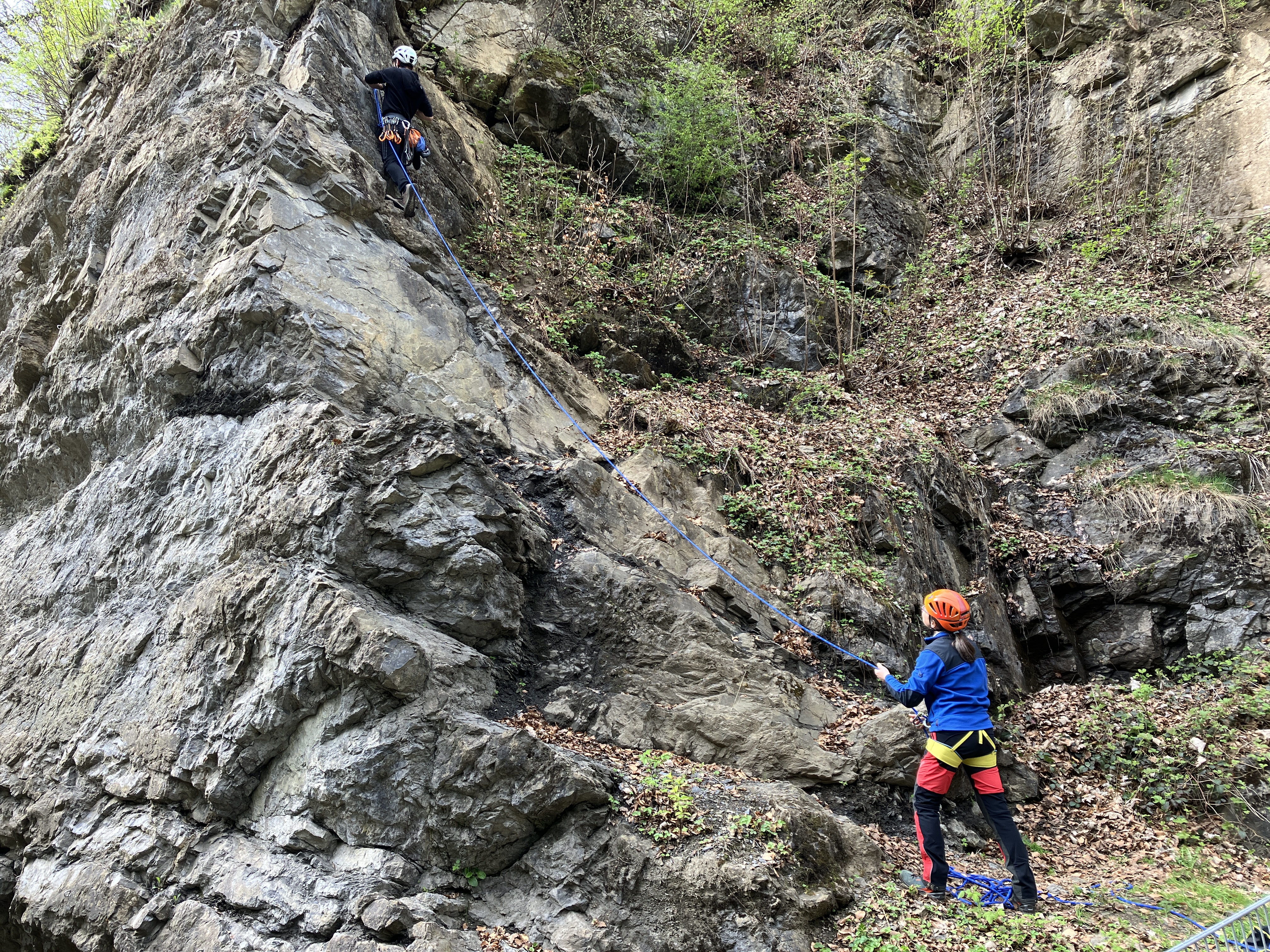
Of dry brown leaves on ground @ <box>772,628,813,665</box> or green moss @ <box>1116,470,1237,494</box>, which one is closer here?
dry brown leaves on ground @ <box>772,628,813,665</box>

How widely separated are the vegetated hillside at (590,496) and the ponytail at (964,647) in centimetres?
Result: 139

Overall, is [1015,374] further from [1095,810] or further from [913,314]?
[1095,810]

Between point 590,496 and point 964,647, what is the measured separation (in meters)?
3.46

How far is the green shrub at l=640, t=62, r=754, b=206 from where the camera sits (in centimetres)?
1188

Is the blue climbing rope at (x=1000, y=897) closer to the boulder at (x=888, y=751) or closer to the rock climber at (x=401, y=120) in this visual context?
the boulder at (x=888, y=751)

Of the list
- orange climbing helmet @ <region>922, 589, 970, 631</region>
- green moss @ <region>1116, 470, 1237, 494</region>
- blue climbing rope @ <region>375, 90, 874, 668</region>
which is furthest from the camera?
green moss @ <region>1116, 470, 1237, 494</region>

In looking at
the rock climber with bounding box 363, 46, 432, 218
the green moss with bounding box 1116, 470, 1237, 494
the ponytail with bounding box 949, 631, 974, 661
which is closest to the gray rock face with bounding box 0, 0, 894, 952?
the rock climber with bounding box 363, 46, 432, 218

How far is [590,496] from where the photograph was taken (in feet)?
22.5

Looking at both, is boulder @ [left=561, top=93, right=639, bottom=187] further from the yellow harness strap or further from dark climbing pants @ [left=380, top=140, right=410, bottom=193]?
the yellow harness strap

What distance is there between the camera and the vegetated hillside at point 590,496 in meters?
4.41

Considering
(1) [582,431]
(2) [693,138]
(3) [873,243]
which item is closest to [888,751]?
(1) [582,431]

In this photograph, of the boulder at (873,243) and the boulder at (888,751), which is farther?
the boulder at (873,243)

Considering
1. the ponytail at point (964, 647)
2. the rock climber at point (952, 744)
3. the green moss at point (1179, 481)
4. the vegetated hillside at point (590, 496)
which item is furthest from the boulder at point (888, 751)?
the green moss at point (1179, 481)

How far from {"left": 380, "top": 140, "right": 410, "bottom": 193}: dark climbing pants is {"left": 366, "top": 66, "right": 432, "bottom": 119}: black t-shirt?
1.35 feet
